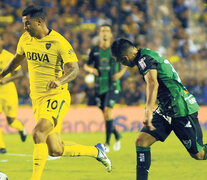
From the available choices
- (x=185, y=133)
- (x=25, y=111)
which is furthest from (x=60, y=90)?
(x=25, y=111)

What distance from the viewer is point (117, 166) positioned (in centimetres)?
769

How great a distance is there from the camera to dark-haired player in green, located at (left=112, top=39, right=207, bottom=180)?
16.9 feet

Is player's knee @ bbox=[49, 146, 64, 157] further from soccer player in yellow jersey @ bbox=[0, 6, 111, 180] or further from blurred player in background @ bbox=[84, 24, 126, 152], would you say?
blurred player in background @ bbox=[84, 24, 126, 152]

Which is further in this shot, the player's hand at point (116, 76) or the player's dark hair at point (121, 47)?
the player's hand at point (116, 76)

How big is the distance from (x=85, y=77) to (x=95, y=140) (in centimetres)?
374

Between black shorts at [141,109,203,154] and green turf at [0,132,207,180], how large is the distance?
1.17 m

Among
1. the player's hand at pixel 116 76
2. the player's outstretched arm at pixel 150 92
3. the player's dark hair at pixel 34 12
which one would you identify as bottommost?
the player's outstretched arm at pixel 150 92

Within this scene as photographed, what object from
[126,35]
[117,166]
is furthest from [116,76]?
[126,35]

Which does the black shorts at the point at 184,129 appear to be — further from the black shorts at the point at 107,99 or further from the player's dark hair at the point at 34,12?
the black shorts at the point at 107,99

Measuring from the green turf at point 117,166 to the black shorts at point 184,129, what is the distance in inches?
46.0

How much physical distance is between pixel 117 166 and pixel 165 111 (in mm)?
2458

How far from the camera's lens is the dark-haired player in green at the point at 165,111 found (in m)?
5.16

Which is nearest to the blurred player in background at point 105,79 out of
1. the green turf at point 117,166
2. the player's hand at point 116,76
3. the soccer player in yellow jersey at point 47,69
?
the player's hand at point 116,76

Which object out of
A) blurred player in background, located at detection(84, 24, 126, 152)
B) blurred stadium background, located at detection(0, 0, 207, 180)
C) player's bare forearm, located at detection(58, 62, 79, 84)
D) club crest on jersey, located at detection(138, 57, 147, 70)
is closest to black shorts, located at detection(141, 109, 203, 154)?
club crest on jersey, located at detection(138, 57, 147, 70)
